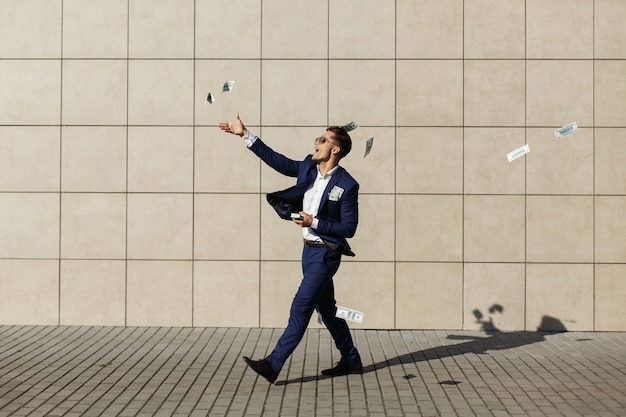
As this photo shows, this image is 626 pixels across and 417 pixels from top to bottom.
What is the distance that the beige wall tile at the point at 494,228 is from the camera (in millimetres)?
10672

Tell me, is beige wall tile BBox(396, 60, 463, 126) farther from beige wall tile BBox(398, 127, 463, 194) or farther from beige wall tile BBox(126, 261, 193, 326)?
beige wall tile BBox(126, 261, 193, 326)

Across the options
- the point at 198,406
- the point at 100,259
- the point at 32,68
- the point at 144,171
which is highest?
the point at 32,68

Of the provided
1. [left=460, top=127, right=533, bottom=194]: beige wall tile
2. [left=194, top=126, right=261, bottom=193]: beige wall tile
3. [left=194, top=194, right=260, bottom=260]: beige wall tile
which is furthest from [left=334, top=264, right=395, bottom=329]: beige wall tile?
[left=194, top=126, right=261, bottom=193]: beige wall tile

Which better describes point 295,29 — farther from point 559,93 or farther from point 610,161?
point 610,161

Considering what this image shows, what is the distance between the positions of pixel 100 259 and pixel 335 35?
3.65 meters

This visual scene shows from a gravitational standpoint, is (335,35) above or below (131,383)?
above

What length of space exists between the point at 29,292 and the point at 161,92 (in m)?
2.71

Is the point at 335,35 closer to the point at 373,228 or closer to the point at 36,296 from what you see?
the point at 373,228

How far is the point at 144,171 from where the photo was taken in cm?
1078

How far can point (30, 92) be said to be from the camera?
35.6ft

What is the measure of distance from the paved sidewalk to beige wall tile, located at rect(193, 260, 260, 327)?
7.0 inches

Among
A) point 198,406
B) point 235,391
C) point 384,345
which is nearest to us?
point 198,406

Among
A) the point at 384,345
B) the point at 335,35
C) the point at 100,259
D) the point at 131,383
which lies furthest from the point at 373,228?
the point at 131,383

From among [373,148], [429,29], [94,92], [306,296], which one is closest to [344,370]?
[306,296]
